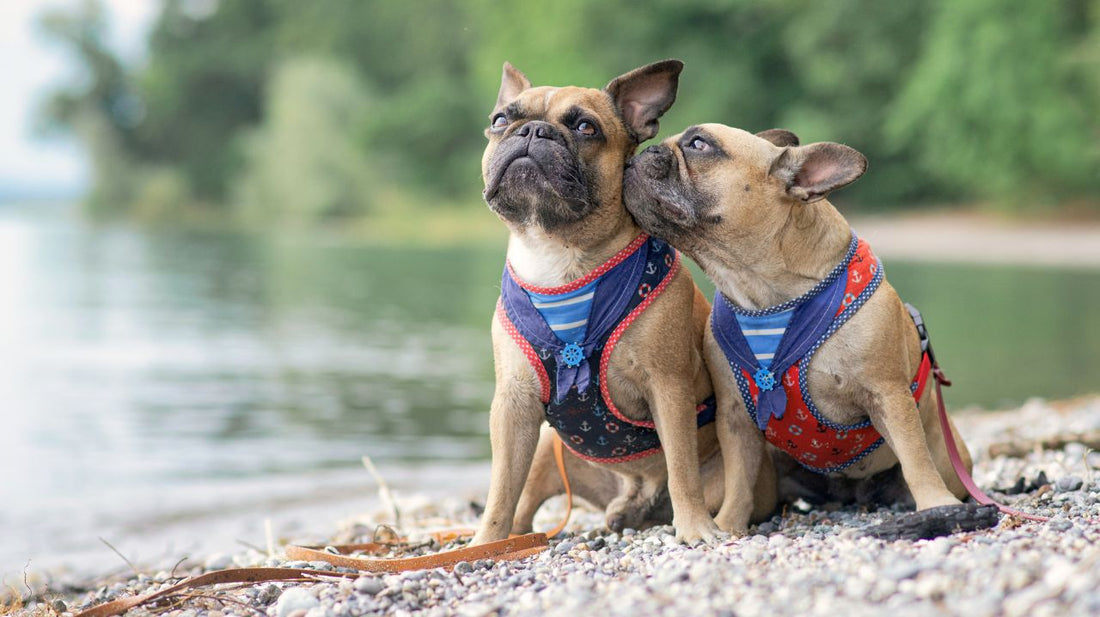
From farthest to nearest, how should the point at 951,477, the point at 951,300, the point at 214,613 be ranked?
the point at 951,300, the point at 951,477, the point at 214,613

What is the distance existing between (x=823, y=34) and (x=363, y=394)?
33.2m

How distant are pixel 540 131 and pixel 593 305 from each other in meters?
0.76

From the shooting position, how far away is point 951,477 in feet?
16.3

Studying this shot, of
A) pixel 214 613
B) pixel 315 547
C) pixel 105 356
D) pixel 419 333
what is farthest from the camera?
pixel 419 333

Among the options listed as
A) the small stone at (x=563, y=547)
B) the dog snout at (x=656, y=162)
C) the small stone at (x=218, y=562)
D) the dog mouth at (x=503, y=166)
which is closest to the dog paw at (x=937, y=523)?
the small stone at (x=563, y=547)

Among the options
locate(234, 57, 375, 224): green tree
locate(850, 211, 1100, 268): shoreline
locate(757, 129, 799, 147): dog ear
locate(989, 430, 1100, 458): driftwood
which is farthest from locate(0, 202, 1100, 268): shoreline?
locate(757, 129, 799, 147): dog ear

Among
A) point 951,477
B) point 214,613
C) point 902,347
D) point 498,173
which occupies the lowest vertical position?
point 214,613

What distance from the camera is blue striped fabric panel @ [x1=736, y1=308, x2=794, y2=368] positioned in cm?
457

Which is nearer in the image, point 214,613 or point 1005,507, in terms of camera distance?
point 214,613

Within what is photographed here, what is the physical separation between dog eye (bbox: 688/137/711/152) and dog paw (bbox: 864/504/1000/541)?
1.65 m

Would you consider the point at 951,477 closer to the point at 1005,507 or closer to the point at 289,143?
the point at 1005,507

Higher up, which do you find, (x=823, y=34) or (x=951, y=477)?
(x=823, y=34)

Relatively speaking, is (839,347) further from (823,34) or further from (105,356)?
(823,34)

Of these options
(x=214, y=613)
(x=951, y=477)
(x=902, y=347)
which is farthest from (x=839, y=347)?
(x=214, y=613)
